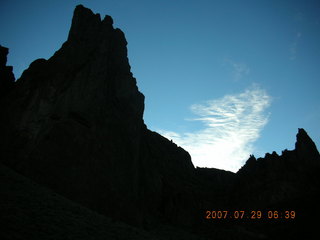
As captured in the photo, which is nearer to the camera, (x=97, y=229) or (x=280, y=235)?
(x=97, y=229)

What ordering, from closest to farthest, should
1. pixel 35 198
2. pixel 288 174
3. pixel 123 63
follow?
pixel 35 198, pixel 123 63, pixel 288 174

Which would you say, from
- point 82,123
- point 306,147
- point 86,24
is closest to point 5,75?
point 86,24

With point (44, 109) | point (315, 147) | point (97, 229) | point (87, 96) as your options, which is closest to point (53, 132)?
point (44, 109)

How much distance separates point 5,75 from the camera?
132 feet

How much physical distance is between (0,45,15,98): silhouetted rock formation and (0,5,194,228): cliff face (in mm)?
5012

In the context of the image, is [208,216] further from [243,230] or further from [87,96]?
[87,96]

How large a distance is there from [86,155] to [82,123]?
432 cm

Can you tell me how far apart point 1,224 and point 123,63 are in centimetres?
3473

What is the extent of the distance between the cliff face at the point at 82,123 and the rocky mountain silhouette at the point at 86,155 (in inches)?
5.1

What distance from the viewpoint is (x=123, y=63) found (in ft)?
140

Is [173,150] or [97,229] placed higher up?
[173,150]
